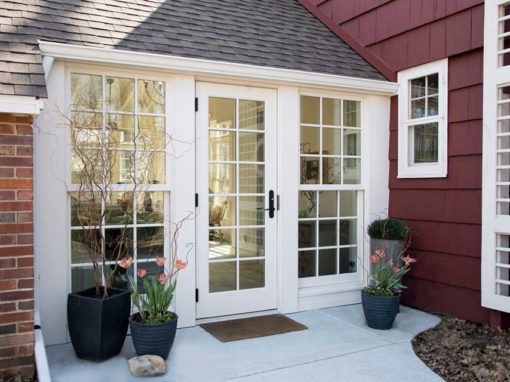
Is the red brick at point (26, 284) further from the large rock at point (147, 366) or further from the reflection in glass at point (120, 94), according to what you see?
the reflection in glass at point (120, 94)

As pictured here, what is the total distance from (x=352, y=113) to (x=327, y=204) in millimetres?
969

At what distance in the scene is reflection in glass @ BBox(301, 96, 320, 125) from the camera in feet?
15.2

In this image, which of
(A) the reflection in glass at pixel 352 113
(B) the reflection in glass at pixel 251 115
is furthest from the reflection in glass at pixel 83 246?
(A) the reflection in glass at pixel 352 113

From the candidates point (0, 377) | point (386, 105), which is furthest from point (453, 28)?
point (0, 377)

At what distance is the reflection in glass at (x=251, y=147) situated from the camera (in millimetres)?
4363

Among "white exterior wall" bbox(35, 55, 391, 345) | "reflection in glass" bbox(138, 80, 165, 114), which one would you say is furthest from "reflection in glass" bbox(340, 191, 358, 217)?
"reflection in glass" bbox(138, 80, 165, 114)

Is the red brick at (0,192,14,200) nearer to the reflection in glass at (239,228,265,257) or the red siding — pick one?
the reflection in glass at (239,228,265,257)

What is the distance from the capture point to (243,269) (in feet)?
14.4

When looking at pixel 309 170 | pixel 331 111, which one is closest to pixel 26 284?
pixel 309 170

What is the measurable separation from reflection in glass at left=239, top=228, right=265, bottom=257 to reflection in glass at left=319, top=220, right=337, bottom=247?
66cm

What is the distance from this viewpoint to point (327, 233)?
4816 millimetres

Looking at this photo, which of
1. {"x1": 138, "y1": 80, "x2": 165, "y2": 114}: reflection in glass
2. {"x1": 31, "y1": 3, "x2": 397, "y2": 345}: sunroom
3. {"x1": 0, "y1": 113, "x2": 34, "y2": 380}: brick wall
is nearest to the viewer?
{"x1": 0, "y1": 113, "x2": 34, "y2": 380}: brick wall

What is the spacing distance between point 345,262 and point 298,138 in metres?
1.38

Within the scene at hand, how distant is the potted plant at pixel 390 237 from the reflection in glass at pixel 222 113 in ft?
5.58
